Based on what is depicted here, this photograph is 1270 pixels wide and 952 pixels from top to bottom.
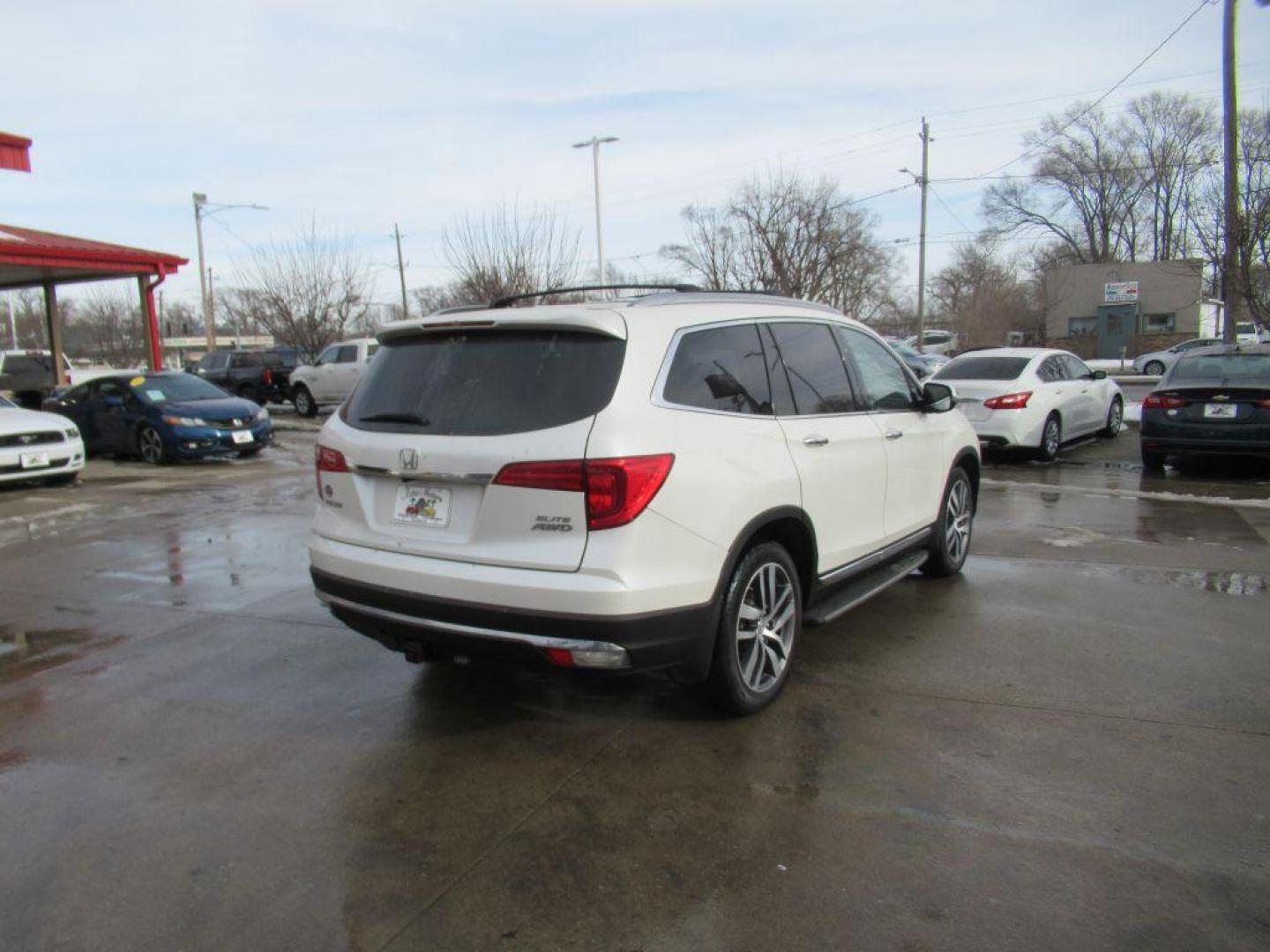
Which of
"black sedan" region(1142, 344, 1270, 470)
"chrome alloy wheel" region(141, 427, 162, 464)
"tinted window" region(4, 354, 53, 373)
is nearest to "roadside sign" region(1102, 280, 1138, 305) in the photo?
"black sedan" region(1142, 344, 1270, 470)

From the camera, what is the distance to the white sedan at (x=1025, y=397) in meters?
11.3

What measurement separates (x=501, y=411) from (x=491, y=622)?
788 millimetres

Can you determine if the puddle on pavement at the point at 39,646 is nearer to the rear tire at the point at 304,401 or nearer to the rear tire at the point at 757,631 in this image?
the rear tire at the point at 757,631

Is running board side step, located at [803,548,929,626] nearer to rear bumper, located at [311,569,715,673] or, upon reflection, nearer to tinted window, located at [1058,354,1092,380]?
rear bumper, located at [311,569,715,673]

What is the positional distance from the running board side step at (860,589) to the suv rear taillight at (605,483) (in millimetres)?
1384

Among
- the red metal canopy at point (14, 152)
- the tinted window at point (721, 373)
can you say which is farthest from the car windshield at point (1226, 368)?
the red metal canopy at point (14, 152)

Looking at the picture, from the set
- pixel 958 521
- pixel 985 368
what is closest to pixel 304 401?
pixel 985 368

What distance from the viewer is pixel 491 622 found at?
325cm

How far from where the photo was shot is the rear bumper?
3.14m

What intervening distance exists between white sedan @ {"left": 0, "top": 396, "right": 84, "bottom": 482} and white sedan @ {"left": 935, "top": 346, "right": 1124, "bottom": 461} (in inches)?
441

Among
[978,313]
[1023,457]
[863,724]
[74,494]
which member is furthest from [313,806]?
[978,313]

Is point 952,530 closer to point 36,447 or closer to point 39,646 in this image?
point 39,646


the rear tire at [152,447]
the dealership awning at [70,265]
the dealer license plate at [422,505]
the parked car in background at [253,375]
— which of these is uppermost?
the dealership awning at [70,265]

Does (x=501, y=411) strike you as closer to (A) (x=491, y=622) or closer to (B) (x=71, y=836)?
(A) (x=491, y=622)
